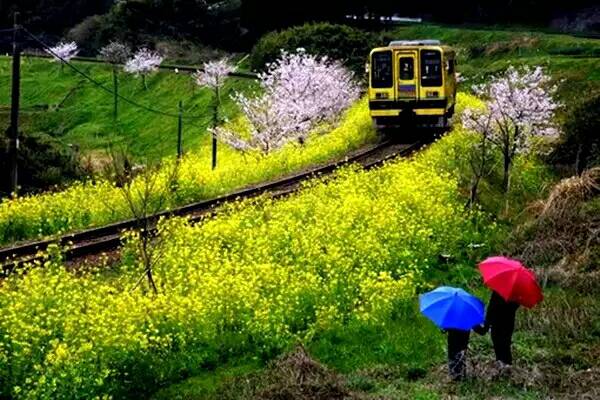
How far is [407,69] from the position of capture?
979 inches

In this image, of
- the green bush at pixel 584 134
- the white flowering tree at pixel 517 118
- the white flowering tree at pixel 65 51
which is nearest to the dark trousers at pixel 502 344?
the green bush at pixel 584 134

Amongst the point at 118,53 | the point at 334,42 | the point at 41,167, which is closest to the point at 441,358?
the point at 41,167

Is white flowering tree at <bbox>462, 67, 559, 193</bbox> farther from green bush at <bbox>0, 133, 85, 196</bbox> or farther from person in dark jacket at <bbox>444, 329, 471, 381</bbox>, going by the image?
green bush at <bbox>0, 133, 85, 196</bbox>

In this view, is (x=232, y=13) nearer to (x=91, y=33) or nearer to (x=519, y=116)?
(x=91, y=33)

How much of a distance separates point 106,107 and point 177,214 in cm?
4637

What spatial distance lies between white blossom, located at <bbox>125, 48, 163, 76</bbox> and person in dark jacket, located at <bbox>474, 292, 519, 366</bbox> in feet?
186

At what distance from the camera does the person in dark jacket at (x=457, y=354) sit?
9.20 m

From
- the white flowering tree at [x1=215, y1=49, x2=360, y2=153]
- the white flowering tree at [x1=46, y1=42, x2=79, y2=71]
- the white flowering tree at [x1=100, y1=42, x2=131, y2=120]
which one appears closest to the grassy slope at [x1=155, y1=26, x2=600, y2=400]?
the white flowering tree at [x1=215, y1=49, x2=360, y2=153]

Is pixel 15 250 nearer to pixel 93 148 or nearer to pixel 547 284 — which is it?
pixel 547 284

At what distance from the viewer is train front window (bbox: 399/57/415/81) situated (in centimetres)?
2472

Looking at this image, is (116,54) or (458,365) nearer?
(458,365)

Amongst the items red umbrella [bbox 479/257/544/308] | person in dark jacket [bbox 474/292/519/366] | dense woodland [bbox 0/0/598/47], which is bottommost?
person in dark jacket [bbox 474/292/519/366]

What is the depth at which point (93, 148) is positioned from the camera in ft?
168

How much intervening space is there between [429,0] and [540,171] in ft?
136
